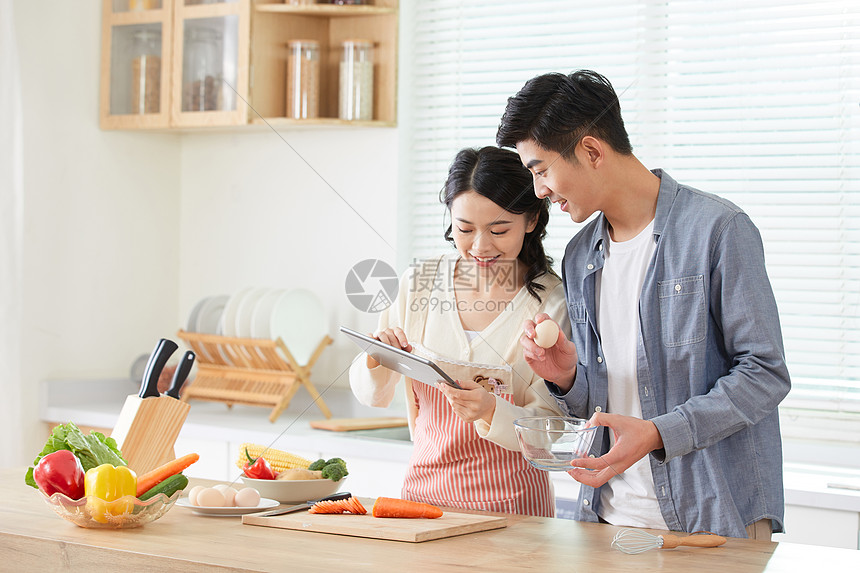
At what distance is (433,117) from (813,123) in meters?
1.14

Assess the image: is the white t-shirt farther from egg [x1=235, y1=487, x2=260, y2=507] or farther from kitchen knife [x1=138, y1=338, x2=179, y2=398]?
kitchen knife [x1=138, y1=338, x2=179, y2=398]

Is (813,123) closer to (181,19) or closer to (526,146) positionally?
(526,146)

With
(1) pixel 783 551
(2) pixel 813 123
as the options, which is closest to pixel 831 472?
(2) pixel 813 123

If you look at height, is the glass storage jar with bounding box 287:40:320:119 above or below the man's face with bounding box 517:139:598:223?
above

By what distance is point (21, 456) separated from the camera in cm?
287

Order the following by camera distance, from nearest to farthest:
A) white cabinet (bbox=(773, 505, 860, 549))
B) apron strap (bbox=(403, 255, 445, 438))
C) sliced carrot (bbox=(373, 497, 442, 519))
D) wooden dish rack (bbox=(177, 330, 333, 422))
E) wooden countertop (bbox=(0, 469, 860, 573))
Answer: wooden countertop (bbox=(0, 469, 860, 573)), sliced carrot (bbox=(373, 497, 442, 519)), apron strap (bbox=(403, 255, 445, 438)), white cabinet (bbox=(773, 505, 860, 549)), wooden dish rack (bbox=(177, 330, 333, 422))

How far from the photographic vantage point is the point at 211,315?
3160 millimetres

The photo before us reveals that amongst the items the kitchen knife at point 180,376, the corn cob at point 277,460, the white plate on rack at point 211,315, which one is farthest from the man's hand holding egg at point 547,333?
the white plate on rack at point 211,315

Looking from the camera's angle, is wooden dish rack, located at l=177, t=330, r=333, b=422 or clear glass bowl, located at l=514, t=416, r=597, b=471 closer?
clear glass bowl, located at l=514, t=416, r=597, b=471

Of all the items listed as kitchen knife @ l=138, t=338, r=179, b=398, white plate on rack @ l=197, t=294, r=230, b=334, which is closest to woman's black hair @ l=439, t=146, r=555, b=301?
kitchen knife @ l=138, t=338, r=179, b=398

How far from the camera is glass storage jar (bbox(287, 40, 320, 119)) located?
9.57ft

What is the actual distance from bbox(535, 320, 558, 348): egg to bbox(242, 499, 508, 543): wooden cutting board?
28cm

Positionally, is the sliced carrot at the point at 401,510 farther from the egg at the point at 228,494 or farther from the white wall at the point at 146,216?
the white wall at the point at 146,216

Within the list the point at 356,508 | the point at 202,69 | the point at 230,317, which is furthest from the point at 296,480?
the point at 202,69
